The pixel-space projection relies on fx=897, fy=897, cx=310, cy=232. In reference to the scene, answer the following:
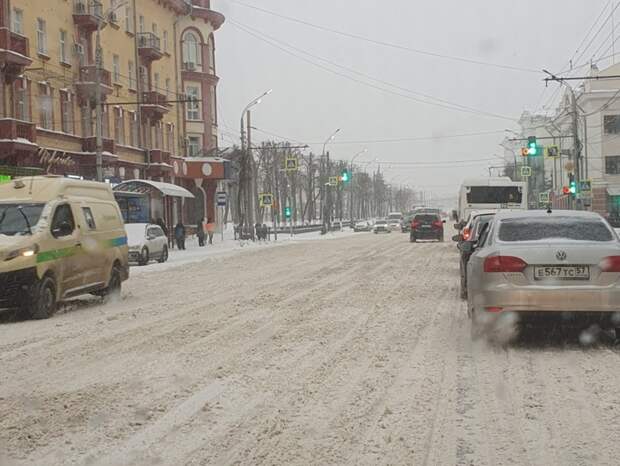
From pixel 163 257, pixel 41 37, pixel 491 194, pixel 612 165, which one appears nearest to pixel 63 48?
pixel 41 37

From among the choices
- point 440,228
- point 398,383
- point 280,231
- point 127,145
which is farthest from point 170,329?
point 280,231

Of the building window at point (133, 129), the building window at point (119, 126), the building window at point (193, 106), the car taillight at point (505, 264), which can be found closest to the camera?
the car taillight at point (505, 264)

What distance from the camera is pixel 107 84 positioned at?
40438 millimetres

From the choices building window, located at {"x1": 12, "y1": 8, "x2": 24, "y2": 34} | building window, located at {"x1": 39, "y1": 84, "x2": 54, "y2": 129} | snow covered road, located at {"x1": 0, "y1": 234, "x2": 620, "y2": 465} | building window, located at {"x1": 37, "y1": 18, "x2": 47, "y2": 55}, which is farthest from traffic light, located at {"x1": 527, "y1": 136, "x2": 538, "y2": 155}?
snow covered road, located at {"x1": 0, "y1": 234, "x2": 620, "y2": 465}

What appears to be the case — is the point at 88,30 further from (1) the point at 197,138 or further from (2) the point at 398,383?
(2) the point at 398,383

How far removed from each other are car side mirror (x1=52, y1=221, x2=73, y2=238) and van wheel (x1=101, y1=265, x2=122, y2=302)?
6.94ft

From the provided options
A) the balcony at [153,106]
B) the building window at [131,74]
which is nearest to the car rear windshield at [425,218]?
the balcony at [153,106]

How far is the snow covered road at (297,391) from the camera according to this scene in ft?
19.1

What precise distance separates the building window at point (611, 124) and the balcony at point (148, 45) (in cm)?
3919

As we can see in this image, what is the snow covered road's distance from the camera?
5.82 metres

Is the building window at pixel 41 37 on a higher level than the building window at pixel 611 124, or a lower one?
higher

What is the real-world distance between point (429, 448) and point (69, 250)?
10.2 m

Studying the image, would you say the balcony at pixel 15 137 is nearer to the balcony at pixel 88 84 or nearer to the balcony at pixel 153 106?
the balcony at pixel 88 84

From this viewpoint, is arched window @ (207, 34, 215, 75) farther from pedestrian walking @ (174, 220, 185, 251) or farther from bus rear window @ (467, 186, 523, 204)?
bus rear window @ (467, 186, 523, 204)
